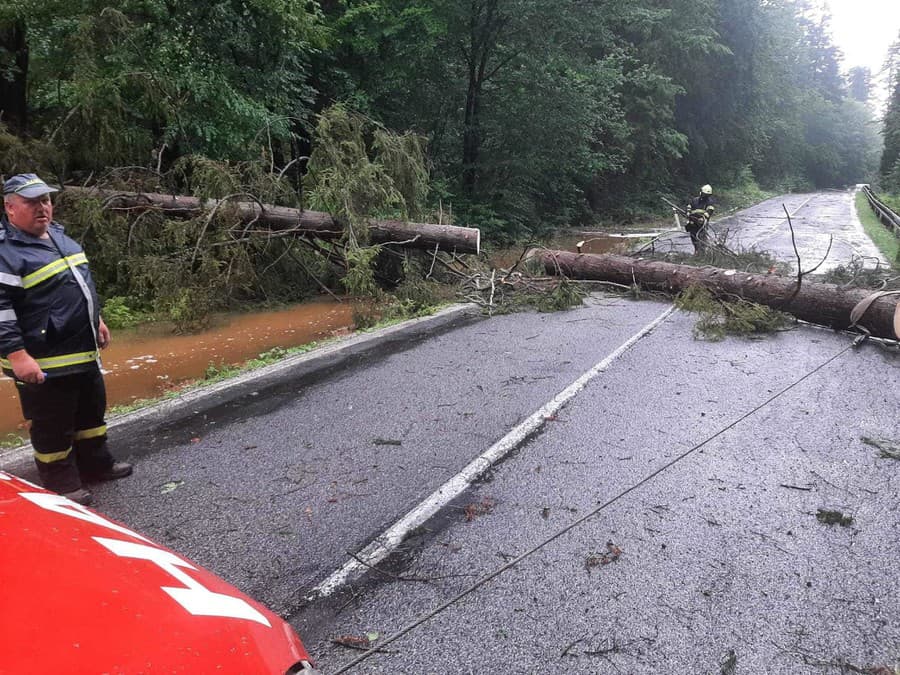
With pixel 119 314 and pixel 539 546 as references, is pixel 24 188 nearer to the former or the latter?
pixel 539 546

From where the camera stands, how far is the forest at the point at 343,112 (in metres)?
8.45

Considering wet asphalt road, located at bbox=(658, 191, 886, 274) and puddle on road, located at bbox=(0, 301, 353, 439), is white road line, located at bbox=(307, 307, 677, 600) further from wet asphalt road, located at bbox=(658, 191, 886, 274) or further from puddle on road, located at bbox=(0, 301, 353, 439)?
wet asphalt road, located at bbox=(658, 191, 886, 274)

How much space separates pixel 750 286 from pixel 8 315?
8.41 meters

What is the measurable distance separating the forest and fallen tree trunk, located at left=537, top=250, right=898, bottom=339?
116 inches

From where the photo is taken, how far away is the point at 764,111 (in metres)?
35.8

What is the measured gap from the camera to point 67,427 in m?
3.21

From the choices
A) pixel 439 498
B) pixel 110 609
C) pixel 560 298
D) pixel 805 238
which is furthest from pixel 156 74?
pixel 805 238

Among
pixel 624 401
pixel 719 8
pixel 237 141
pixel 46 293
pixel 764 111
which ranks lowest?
pixel 624 401

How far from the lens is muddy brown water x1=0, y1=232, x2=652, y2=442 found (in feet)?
18.3

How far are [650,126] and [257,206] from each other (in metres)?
21.9

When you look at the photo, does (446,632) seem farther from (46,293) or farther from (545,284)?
(545,284)

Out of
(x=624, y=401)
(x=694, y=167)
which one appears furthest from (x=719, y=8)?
(x=624, y=401)

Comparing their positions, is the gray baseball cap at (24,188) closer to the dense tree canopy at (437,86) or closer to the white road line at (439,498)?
the white road line at (439,498)

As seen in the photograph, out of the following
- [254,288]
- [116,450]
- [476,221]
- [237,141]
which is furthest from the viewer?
[476,221]
